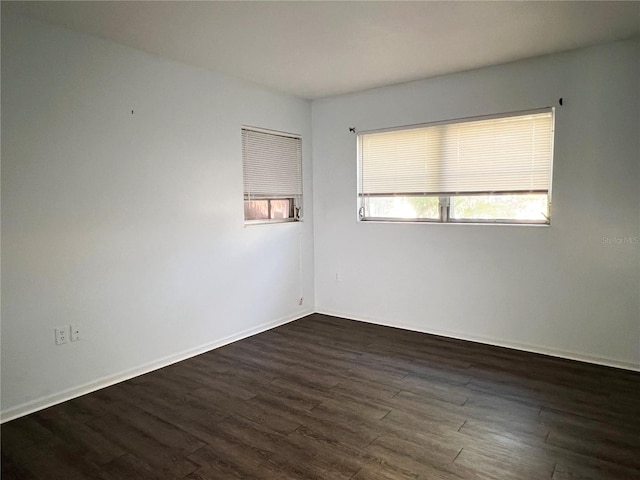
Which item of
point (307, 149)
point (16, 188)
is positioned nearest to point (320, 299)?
point (307, 149)

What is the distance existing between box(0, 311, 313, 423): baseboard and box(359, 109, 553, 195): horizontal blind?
83.6 inches

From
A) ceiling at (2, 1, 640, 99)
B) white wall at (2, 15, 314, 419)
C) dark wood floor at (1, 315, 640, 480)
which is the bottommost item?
dark wood floor at (1, 315, 640, 480)

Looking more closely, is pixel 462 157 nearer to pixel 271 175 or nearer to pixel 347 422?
pixel 271 175

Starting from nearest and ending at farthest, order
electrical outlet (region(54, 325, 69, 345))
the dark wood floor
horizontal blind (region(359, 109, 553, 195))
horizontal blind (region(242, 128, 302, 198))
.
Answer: the dark wood floor, electrical outlet (region(54, 325, 69, 345)), horizontal blind (region(359, 109, 553, 195)), horizontal blind (region(242, 128, 302, 198))

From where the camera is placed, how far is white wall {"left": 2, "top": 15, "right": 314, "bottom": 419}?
2.67 meters

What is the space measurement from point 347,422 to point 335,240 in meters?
2.61

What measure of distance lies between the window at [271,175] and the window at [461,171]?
29.7 inches

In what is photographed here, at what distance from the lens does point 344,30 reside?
113 inches

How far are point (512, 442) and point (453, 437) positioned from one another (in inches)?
12.6

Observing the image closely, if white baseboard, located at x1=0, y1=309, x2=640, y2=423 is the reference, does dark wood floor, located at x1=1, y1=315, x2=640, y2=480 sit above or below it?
below

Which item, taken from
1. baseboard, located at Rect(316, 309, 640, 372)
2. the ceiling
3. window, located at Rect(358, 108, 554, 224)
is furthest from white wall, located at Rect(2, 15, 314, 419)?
baseboard, located at Rect(316, 309, 640, 372)

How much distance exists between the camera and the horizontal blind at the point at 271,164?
424 cm

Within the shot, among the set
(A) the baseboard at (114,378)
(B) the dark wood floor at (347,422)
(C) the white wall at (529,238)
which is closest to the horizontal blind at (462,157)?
(C) the white wall at (529,238)

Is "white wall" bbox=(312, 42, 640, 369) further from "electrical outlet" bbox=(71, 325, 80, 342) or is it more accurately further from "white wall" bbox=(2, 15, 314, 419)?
"electrical outlet" bbox=(71, 325, 80, 342)
